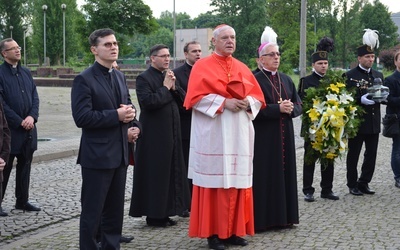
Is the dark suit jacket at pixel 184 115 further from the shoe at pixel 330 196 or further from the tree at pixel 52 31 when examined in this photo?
the tree at pixel 52 31

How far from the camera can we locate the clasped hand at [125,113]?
6.29 meters

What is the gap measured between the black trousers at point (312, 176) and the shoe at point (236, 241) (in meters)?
2.73

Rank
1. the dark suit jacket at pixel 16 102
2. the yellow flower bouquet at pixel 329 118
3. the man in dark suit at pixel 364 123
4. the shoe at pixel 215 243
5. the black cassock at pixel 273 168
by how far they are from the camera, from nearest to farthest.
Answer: the shoe at pixel 215 243
the black cassock at pixel 273 168
the dark suit jacket at pixel 16 102
the yellow flower bouquet at pixel 329 118
the man in dark suit at pixel 364 123

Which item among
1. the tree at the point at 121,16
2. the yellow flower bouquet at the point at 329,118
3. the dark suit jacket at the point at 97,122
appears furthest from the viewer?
the tree at the point at 121,16

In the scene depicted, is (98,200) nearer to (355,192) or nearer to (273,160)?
(273,160)

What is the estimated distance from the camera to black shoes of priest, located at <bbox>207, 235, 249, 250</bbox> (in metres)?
7.22

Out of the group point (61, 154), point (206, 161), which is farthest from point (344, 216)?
point (61, 154)

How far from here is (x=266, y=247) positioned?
7285 millimetres

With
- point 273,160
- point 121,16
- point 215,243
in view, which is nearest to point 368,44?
point 273,160

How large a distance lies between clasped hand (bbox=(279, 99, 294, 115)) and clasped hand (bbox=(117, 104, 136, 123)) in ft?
7.58

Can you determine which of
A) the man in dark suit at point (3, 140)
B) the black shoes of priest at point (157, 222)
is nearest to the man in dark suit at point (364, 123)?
the black shoes of priest at point (157, 222)

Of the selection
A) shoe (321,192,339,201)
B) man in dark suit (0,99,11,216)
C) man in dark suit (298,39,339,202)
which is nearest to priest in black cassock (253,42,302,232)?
man in dark suit (298,39,339,202)

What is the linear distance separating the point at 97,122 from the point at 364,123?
5.11 meters

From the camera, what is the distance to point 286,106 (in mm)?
8156
